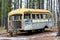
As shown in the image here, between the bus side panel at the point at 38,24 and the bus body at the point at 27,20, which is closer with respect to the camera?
the bus body at the point at 27,20

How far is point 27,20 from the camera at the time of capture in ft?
67.9

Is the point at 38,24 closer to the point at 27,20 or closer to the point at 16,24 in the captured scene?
the point at 27,20

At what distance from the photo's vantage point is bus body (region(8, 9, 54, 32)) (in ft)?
67.9

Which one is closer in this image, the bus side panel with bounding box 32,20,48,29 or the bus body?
the bus body

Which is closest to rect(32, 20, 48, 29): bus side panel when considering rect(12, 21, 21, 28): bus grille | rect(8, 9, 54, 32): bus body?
rect(8, 9, 54, 32): bus body

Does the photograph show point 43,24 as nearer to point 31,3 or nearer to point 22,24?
point 22,24

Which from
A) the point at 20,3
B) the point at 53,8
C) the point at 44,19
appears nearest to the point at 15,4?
the point at 20,3

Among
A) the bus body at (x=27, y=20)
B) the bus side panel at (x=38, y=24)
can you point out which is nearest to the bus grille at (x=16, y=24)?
the bus body at (x=27, y=20)

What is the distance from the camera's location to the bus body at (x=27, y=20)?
2069 centimetres

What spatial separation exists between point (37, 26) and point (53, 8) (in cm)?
2269

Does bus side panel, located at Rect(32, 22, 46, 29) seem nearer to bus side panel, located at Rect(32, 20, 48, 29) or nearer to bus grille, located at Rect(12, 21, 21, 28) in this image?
bus side panel, located at Rect(32, 20, 48, 29)

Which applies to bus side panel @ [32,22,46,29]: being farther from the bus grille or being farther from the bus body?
the bus grille

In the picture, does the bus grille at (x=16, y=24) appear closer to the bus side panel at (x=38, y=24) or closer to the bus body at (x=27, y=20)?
the bus body at (x=27, y=20)

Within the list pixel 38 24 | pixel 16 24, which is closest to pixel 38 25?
pixel 38 24
